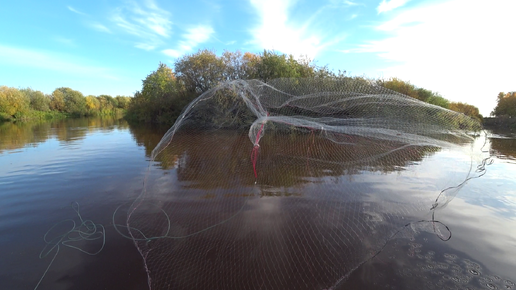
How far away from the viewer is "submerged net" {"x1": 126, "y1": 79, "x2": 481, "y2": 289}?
3602 mm

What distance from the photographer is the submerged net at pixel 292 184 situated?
360 centimetres

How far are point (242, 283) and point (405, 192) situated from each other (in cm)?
500

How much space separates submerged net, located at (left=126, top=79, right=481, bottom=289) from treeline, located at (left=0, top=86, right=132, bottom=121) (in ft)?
178

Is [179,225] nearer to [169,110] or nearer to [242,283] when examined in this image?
[242,283]

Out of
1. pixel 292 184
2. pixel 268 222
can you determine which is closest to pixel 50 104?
pixel 292 184

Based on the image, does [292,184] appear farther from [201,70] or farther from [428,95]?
[201,70]

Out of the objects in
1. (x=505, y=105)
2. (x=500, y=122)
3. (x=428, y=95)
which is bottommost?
(x=500, y=122)

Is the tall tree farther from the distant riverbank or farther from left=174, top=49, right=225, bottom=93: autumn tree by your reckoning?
the distant riverbank

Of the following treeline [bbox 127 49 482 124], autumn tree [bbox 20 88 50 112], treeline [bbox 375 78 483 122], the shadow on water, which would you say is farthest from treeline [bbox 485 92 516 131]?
autumn tree [bbox 20 88 50 112]

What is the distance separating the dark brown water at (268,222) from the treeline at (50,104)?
50267 mm

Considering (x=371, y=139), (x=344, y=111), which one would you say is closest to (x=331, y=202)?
(x=371, y=139)

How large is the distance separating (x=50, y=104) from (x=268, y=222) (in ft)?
270

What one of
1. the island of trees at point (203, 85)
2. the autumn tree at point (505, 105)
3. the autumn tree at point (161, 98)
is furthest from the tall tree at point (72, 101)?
the autumn tree at point (505, 105)

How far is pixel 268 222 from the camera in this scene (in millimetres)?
4742
